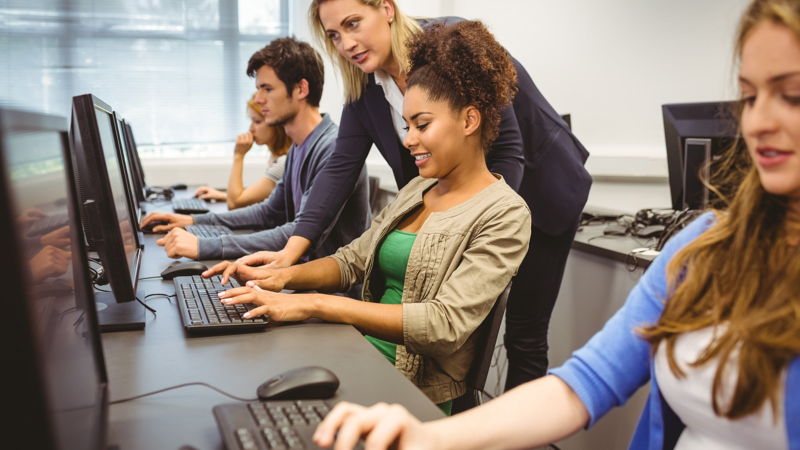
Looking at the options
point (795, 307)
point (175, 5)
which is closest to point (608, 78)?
point (175, 5)

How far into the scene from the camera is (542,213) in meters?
1.80

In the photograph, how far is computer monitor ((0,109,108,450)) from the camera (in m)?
0.41

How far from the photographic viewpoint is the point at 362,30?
5.58 ft

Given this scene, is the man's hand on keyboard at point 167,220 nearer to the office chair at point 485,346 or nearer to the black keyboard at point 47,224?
the office chair at point 485,346

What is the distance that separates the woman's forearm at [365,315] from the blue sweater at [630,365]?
422 millimetres

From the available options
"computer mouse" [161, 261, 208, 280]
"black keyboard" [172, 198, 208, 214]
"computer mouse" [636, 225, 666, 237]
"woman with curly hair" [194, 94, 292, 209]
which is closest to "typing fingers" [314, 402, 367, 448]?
"computer mouse" [161, 261, 208, 280]

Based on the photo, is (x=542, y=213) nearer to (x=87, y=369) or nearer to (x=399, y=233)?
(x=399, y=233)

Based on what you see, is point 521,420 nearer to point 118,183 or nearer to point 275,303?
point 275,303

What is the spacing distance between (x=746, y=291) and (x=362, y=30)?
126 centimetres

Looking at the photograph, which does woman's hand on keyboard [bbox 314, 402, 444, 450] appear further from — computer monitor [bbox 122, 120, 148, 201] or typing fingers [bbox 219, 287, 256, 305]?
computer monitor [bbox 122, 120, 148, 201]

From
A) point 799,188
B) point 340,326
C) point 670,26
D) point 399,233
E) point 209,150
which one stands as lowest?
point 209,150

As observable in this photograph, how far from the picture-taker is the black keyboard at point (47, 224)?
20.0 inches

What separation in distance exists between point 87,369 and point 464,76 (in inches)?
37.5

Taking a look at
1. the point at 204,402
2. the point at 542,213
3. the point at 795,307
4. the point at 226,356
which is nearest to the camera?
the point at 795,307
